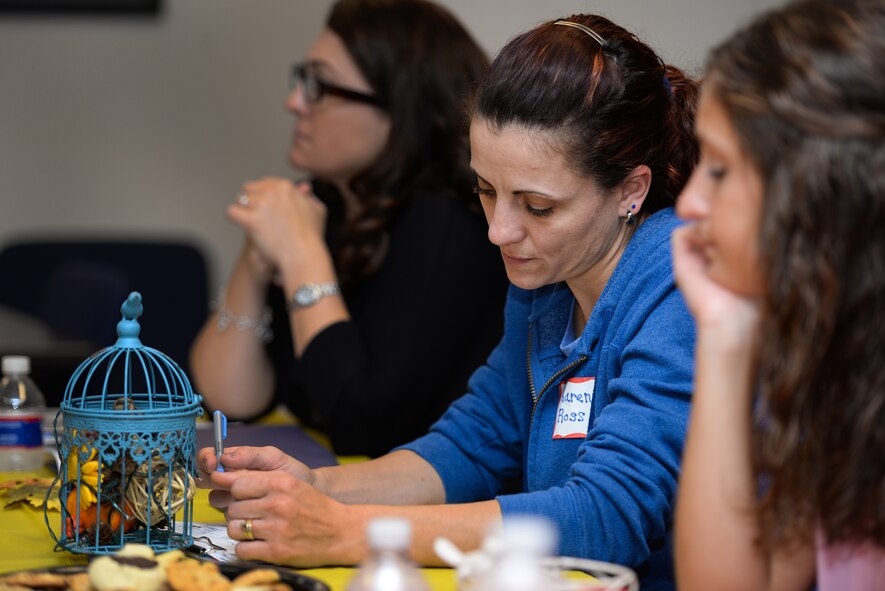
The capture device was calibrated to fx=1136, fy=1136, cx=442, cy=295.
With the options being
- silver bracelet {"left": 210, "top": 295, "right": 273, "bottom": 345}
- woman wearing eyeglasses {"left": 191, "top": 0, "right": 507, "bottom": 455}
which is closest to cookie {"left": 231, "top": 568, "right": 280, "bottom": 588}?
woman wearing eyeglasses {"left": 191, "top": 0, "right": 507, "bottom": 455}

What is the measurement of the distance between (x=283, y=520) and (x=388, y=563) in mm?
526

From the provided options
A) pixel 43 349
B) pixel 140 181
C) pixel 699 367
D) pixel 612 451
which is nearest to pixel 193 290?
pixel 140 181

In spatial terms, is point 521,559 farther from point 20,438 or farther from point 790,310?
point 20,438

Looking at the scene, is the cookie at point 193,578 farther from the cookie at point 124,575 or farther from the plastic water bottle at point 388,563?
the plastic water bottle at point 388,563

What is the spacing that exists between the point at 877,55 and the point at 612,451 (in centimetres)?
57

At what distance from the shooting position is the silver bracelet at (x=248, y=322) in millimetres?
2594

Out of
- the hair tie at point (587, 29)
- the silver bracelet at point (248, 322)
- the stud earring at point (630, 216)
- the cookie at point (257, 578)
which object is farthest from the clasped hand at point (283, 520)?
the silver bracelet at point (248, 322)

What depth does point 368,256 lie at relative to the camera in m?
2.45

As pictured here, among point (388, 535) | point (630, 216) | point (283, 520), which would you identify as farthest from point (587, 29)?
point (388, 535)

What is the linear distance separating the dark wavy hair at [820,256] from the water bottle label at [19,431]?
1254 mm

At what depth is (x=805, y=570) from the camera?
114 cm

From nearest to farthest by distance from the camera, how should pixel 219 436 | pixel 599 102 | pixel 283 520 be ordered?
pixel 283 520
pixel 219 436
pixel 599 102

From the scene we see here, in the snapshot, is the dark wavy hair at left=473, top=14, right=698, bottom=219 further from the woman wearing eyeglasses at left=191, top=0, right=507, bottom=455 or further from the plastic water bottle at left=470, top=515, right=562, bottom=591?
the plastic water bottle at left=470, top=515, right=562, bottom=591

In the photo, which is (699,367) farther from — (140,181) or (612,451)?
(140,181)
